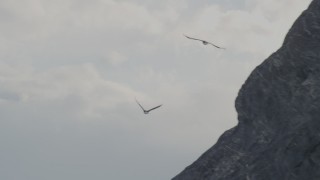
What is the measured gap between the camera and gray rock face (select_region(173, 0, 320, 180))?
2290 inches

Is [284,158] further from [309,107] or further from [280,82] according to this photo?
[280,82]

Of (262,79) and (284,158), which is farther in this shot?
(262,79)

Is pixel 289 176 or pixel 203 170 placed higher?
pixel 203 170

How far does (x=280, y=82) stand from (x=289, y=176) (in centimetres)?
1108

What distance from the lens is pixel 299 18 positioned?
67.2 meters

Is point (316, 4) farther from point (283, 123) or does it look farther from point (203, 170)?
point (203, 170)

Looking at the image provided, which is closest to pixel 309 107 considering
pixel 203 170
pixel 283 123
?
pixel 283 123

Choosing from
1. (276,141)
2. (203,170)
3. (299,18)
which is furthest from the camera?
(203,170)

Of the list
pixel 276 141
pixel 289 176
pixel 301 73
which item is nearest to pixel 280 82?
pixel 301 73

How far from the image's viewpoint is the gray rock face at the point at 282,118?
5816 centimetres

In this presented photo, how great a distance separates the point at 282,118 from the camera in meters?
64.6

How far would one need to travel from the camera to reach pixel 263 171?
62969 mm

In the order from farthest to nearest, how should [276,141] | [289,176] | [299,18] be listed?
[299,18] → [276,141] → [289,176]

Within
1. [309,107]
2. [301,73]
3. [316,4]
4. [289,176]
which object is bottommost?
[289,176]
